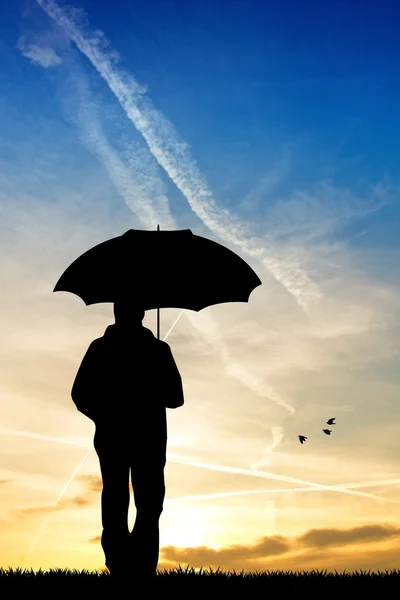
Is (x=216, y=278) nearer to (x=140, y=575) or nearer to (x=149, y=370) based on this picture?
(x=149, y=370)

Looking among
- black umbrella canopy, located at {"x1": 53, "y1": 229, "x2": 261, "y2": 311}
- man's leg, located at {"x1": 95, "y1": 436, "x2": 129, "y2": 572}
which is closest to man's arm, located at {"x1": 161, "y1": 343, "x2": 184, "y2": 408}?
black umbrella canopy, located at {"x1": 53, "y1": 229, "x2": 261, "y2": 311}

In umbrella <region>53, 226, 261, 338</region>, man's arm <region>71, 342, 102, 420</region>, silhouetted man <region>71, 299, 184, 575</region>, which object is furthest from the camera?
umbrella <region>53, 226, 261, 338</region>

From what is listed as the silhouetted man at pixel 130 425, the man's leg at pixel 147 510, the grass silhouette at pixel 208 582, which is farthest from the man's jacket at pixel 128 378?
the grass silhouette at pixel 208 582

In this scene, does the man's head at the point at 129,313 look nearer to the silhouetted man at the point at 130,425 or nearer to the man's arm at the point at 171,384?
the silhouetted man at the point at 130,425

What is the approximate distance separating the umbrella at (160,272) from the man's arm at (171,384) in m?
0.42

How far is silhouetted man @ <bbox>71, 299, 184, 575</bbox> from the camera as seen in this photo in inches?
332

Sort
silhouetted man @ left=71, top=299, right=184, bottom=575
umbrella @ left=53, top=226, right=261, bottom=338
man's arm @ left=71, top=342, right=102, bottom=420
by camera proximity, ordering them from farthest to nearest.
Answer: umbrella @ left=53, top=226, right=261, bottom=338, man's arm @ left=71, top=342, right=102, bottom=420, silhouetted man @ left=71, top=299, right=184, bottom=575

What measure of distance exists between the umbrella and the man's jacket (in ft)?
1.32

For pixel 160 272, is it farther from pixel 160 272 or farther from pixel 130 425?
pixel 130 425

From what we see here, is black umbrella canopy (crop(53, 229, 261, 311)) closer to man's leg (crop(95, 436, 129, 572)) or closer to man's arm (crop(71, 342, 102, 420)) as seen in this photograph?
man's arm (crop(71, 342, 102, 420))

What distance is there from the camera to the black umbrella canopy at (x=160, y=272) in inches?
348

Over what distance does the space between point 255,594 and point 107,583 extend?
1761mm

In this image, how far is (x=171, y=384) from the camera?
8.53 metres

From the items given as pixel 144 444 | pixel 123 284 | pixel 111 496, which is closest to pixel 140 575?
pixel 111 496
